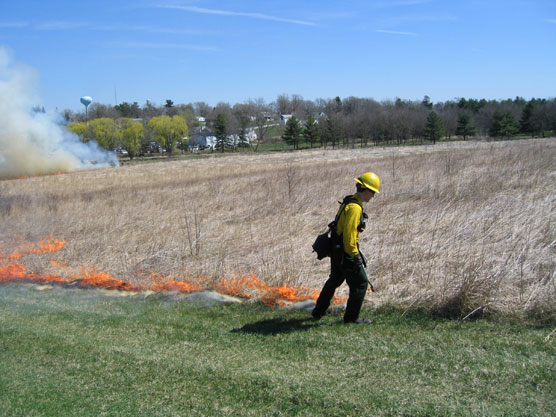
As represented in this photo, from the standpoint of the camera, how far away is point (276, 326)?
242 inches

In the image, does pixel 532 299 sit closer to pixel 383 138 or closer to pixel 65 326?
pixel 65 326

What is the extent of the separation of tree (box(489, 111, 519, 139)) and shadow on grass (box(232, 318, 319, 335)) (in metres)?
75.7

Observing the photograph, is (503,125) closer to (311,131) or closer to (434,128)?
(434,128)

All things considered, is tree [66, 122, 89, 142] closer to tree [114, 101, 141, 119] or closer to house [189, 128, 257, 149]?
house [189, 128, 257, 149]

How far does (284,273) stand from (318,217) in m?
5.36

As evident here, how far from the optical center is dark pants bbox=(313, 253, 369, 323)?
5.66 m

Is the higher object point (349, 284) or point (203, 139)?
point (203, 139)

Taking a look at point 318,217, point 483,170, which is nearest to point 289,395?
point 318,217

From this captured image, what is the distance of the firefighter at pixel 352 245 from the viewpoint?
217 inches

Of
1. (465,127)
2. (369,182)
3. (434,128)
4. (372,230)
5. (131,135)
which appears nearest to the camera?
(369,182)

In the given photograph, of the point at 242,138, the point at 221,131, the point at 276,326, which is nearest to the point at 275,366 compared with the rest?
the point at 276,326

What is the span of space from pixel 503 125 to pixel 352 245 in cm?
7713

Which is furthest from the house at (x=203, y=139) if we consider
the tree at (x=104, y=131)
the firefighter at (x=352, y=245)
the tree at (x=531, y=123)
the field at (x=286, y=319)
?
the firefighter at (x=352, y=245)

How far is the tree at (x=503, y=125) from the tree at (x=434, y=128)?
26.9ft
